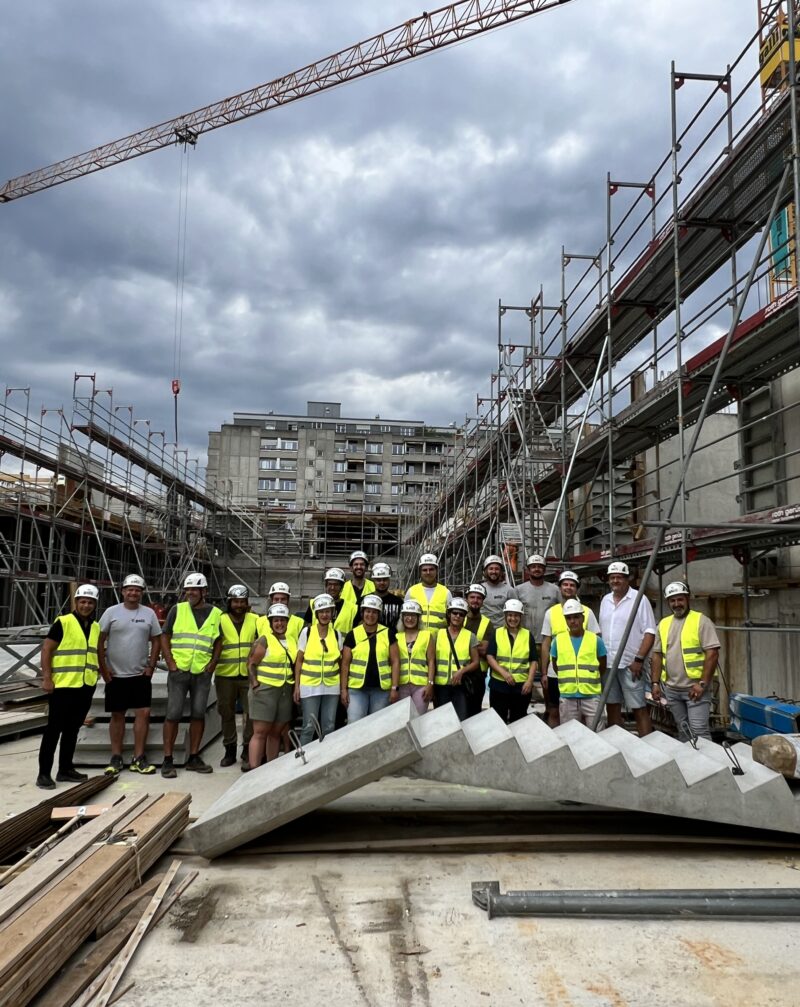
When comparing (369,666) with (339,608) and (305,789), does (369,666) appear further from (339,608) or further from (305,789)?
(305,789)

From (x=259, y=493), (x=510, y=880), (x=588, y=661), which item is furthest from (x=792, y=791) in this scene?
(x=259, y=493)

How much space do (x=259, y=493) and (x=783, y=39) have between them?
167 ft

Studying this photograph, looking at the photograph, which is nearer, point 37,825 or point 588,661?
point 37,825

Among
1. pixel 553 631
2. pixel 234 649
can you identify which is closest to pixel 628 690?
pixel 553 631

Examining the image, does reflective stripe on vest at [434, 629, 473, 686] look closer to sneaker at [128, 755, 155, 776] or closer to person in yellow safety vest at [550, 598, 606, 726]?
person in yellow safety vest at [550, 598, 606, 726]

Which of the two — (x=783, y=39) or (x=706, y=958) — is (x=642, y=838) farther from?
(x=783, y=39)

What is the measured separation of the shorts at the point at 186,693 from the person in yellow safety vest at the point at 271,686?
751mm

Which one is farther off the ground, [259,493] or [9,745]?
[259,493]

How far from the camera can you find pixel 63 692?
6.38m

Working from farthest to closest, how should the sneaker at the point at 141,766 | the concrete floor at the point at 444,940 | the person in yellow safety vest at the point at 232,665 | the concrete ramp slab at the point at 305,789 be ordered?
1. the person in yellow safety vest at the point at 232,665
2. the sneaker at the point at 141,766
3. the concrete ramp slab at the point at 305,789
4. the concrete floor at the point at 444,940

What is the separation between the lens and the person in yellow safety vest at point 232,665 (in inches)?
276

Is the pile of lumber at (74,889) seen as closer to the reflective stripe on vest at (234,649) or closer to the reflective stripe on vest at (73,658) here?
the reflective stripe on vest at (73,658)

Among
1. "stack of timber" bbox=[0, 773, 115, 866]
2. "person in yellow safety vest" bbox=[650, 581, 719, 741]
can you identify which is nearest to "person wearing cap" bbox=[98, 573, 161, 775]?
"stack of timber" bbox=[0, 773, 115, 866]

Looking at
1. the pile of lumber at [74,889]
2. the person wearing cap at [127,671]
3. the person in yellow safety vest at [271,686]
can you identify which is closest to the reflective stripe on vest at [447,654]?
the person in yellow safety vest at [271,686]
